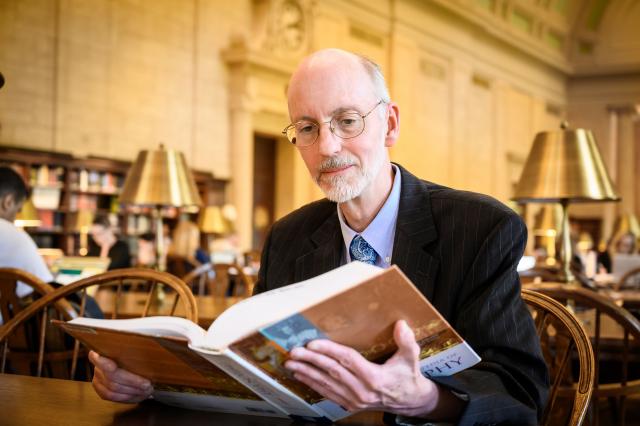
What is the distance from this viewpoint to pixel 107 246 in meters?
8.77

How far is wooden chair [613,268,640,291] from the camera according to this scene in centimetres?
680

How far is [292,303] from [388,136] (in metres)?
0.91

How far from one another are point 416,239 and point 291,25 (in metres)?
13.6

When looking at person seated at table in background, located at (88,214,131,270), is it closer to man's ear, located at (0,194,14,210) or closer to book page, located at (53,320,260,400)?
man's ear, located at (0,194,14,210)

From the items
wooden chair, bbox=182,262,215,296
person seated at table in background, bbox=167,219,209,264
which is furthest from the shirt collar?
person seated at table in background, bbox=167,219,209,264

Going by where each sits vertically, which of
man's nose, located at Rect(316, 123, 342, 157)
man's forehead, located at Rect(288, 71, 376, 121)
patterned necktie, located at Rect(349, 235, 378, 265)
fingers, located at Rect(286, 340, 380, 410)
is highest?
man's forehead, located at Rect(288, 71, 376, 121)

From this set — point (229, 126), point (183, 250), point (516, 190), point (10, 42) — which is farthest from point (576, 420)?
point (229, 126)

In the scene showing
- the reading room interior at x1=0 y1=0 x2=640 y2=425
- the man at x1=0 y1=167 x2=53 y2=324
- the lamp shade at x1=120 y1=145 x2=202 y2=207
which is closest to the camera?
the reading room interior at x1=0 y1=0 x2=640 y2=425

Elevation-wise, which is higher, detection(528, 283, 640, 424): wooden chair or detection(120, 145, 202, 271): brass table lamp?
detection(120, 145, 202, 271): brass table lamp

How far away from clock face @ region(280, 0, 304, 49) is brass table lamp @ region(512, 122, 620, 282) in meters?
11.2

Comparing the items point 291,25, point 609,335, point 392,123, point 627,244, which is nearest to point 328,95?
point 392,123

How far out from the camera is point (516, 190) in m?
4.06

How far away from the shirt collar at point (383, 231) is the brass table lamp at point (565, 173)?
2218 mm

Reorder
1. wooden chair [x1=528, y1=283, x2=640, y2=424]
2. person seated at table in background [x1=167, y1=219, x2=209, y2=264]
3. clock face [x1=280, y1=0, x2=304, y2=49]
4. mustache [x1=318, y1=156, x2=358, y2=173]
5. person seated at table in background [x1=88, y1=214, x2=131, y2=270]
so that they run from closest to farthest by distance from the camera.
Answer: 1. mustache [x1=318, y1=156, x2=358, y2=173]
2. wooden chair [x1=528, y1=283, x2=640, y2=424]
3. person seated at table in background [x1=88, y1=214, x2=131, y2=270]
4. person seated at table in background [x1=167, y1=219, x2=209, y2=264]
5. clock face [x1=280, y1=0, x2=304, y2=49]
